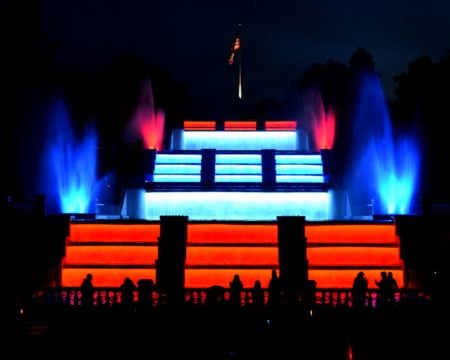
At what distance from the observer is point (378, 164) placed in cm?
2927

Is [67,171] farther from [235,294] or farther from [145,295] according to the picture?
[235,294]

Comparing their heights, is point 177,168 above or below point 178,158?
below

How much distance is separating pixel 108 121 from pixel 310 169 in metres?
16.8

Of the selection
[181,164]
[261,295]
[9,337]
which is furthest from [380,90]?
[9,337]

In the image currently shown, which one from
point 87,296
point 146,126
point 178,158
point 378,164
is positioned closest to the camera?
point 87,296

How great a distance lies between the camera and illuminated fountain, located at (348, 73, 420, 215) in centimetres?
2714

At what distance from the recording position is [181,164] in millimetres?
29172

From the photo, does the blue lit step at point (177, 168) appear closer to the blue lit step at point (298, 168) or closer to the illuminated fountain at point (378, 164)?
the blue lit step at point (298, 168)

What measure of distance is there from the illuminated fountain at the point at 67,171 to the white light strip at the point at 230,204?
8.97ft

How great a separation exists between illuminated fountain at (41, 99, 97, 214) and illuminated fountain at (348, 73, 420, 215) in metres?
10.2

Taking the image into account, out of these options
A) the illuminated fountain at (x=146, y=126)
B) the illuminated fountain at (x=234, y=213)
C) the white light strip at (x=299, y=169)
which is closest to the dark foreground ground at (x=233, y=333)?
the illuminated fountain at (x=234, y=213)

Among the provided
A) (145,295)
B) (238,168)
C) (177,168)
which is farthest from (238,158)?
(145,295)

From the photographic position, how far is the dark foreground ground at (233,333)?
46.2 feet

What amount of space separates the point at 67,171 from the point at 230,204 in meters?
6.72
